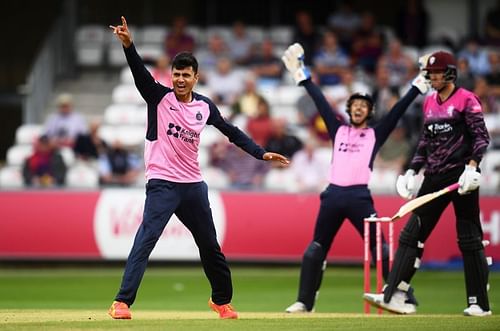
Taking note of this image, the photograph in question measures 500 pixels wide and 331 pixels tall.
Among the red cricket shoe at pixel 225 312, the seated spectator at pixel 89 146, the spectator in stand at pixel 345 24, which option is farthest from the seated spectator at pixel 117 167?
the red cricket shoe at pixel 225 312

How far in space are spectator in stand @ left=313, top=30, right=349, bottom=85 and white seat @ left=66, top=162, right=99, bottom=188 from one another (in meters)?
4.74

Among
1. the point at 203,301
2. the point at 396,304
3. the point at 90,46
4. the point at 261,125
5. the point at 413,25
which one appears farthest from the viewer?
the point at 90,46

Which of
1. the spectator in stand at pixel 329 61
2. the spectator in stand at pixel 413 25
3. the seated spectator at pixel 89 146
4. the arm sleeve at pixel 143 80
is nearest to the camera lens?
the arm sleeve at pixel 143 80

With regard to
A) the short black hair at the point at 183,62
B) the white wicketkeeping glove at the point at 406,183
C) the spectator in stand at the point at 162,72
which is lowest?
the white wicketkeeping glove at the point at 406,183

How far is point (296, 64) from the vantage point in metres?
12.9

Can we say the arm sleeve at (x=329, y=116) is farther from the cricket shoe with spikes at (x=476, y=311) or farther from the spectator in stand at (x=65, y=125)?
the spectator in stand at (x=65, y=125)

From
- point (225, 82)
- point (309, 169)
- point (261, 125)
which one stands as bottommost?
point (309, 169)

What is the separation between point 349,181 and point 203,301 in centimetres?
324

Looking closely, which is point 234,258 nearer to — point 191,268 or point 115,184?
point 191,268

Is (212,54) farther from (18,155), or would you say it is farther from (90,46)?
(18,155)

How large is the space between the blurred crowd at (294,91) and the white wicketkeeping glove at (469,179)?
8092mm

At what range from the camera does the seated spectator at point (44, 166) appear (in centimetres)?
1967

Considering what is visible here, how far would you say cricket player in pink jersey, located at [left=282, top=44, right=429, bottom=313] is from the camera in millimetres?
12203

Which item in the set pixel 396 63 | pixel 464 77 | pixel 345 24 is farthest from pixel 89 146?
pixel 464 77
